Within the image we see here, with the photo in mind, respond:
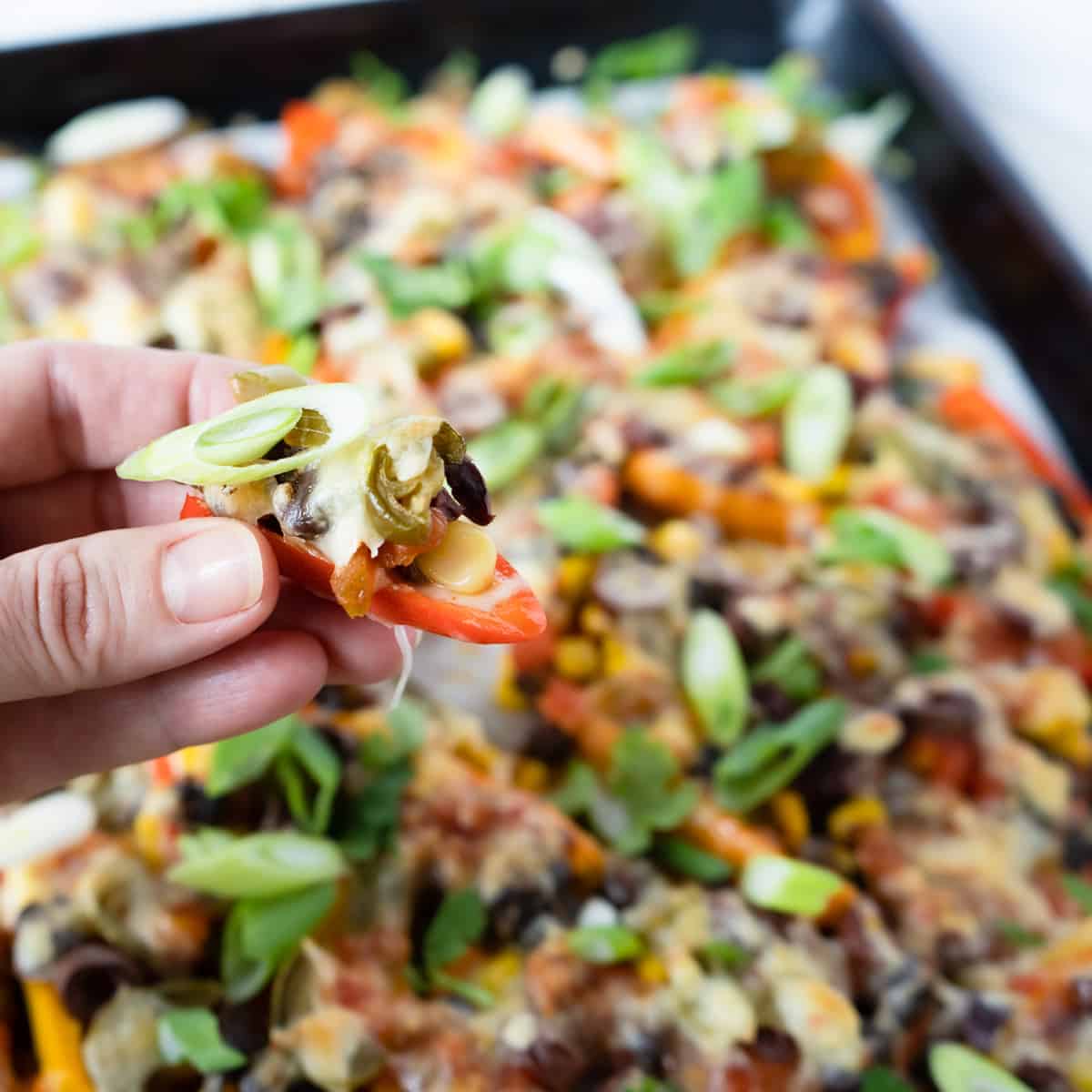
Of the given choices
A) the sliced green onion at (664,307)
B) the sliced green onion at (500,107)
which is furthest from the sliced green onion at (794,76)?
the sliced green onion at (664,307)

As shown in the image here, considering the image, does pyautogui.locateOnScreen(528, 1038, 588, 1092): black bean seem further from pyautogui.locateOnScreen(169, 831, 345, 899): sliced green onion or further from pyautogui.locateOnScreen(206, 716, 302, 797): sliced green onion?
pyautogui.locateOnScreen(206, 716, 302, 797): sliced green onion

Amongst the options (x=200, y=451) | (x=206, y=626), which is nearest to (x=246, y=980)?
(x=206, y=626)

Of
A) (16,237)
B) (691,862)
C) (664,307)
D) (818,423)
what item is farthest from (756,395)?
Result: (16,237)

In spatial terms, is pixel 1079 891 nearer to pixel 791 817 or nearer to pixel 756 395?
pixel 791 817

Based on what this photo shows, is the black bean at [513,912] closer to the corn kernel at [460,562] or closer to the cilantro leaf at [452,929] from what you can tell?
the cilantro leaf at [452,929]

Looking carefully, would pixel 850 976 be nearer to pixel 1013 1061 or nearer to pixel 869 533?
pixel 1013 1061

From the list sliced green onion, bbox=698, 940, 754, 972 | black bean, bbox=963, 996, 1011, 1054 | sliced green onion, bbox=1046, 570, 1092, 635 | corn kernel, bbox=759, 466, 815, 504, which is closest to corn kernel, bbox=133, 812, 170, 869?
sliced green onion, bbox=698, 940, 754, 972

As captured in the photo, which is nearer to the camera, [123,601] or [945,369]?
[123,601]
